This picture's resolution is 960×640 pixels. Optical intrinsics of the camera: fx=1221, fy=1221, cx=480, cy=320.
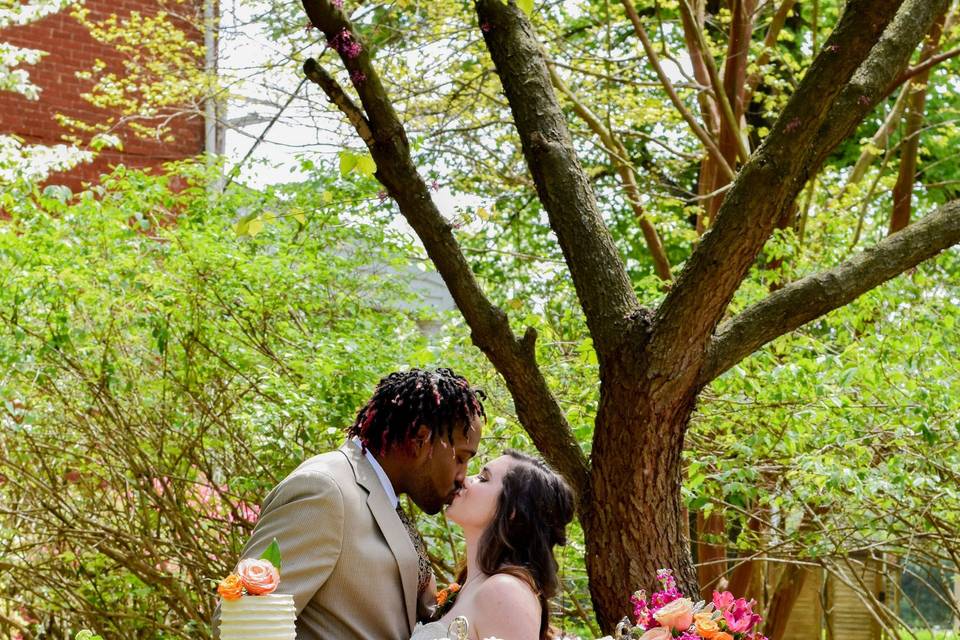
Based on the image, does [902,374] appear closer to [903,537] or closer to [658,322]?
[903,537]

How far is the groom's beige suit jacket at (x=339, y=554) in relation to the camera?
305cm

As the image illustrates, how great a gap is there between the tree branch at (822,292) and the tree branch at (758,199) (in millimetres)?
124

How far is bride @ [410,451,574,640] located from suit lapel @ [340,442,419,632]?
0.40 ft

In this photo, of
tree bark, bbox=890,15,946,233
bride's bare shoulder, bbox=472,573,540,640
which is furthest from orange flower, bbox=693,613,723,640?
tree bark, bbox=890,15,946,233

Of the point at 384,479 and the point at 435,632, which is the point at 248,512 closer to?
the point at 384,479

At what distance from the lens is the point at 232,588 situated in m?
2.55

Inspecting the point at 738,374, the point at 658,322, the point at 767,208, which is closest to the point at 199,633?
the point at 738,374

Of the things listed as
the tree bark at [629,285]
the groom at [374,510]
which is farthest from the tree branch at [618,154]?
the groom at [374,510]

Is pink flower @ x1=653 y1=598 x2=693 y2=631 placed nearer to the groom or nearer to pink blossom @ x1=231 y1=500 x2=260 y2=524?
the groom

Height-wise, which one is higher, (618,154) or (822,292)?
(618,154)

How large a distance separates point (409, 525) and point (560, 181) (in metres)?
1.60

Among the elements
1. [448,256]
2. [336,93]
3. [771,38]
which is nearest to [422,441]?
[448,256]

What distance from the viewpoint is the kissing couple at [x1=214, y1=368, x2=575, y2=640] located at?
3.09m

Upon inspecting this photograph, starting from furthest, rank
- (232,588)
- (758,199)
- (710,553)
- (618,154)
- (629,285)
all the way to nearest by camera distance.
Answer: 1. (618,154)
2. (710,553)
3. (629,285)
4. (758,199)
5. (232,588)
